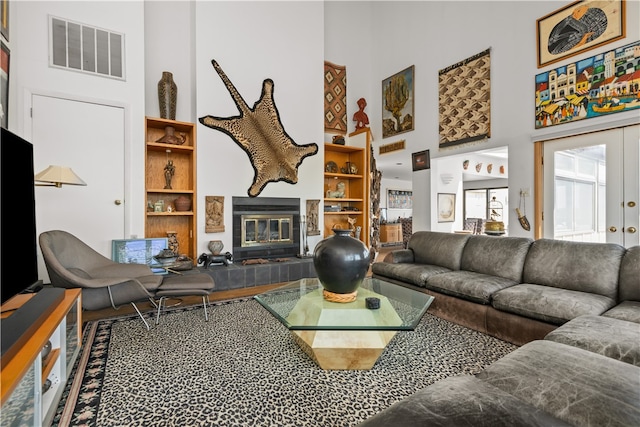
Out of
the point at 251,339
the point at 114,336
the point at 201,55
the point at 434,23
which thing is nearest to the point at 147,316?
the point at 114,336

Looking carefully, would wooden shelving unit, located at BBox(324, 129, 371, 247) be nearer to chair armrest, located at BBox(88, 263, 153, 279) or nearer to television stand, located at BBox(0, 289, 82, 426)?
chair armrest, located at BBox(88, 263, 153, 279)

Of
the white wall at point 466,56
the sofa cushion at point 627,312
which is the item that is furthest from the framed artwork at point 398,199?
the sofa cushion at point 627,312

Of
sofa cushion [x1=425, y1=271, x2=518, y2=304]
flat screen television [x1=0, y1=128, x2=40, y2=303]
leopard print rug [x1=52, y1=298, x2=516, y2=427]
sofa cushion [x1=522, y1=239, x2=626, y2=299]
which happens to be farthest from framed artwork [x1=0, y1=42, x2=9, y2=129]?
sofa cushion [x1=522, y1=239, x2=626, y2=299]

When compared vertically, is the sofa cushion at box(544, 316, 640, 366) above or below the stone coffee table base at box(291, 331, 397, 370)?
above

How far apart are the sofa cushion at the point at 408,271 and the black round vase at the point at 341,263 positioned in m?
1.25

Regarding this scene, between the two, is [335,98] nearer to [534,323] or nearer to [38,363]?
[534,323]

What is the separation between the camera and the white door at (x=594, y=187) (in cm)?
332

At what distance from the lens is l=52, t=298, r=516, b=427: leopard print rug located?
1580 mm

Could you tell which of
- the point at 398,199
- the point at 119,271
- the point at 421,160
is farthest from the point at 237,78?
the point at 398,199

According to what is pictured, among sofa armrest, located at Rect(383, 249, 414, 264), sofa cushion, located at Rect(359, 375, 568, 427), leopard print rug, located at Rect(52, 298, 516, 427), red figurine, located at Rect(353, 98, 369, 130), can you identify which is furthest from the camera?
red figurine, located at Rect(353, 98, 369, 130)

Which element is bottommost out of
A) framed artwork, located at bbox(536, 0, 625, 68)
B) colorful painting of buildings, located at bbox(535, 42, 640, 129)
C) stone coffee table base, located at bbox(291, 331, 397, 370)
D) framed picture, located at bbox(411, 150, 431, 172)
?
stone coffee table base, located at bbox(291, 331, 397, 370)

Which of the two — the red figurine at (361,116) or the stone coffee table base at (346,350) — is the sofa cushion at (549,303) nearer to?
the stone coffee table base at (346,350)

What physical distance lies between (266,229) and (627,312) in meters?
3.96

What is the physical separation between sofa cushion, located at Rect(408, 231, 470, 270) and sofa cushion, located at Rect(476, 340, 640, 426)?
6.70 feet
